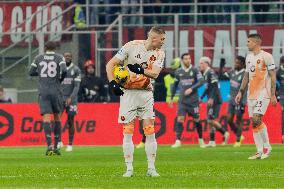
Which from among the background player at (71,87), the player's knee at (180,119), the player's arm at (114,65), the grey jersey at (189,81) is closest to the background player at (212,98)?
the grey jersey at (189,81)

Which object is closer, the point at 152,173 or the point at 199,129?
the point at 152,173

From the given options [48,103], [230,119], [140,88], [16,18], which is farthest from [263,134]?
[16,18]

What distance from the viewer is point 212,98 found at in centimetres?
2909

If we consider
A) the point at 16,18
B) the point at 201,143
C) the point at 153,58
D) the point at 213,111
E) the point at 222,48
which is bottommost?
the point at 201,143

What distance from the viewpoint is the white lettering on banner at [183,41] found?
32984mm

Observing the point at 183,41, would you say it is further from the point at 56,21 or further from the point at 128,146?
the point at 128,146

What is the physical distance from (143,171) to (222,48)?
1650 cm

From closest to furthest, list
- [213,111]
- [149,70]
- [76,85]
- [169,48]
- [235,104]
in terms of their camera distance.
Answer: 1. [149,70]
2. [76,85]
3. [235,104]
4. [213,111]
5. [169,48]

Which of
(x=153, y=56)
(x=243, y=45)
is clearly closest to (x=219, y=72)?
(x=243, y=45)

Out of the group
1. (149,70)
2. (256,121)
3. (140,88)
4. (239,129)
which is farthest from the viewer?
(239,129)

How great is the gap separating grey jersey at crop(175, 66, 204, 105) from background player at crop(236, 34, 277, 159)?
7.54 metres

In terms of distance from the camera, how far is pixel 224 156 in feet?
70.9

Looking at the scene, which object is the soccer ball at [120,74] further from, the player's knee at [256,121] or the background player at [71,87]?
the background player at [71,87]

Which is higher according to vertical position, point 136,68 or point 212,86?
point 136,68
